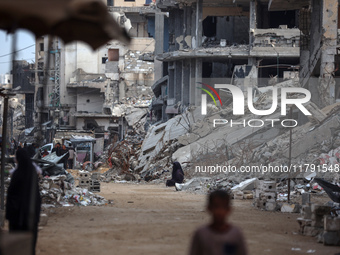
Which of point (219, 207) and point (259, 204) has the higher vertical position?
point (219, 207)

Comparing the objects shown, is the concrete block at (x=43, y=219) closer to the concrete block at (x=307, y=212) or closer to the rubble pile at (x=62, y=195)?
the rubble pile at (x=62, y=195)

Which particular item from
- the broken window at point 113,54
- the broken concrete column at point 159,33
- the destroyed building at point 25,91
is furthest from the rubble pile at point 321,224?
the destroyed building at point 25,91

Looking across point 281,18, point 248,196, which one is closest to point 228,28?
Result: point 281,18

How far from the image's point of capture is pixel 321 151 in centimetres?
2156

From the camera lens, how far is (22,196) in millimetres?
7582

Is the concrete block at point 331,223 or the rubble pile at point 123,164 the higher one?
the concrete block at point 331,223

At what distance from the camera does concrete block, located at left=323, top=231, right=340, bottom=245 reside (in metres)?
10.5

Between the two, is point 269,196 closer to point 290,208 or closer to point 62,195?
point 290,208

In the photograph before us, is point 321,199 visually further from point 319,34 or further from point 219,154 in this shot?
point 319,34

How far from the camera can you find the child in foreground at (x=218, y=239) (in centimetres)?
505

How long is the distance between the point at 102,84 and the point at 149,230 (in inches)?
2246

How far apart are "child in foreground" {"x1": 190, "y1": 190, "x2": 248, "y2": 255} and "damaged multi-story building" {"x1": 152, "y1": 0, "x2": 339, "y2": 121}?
1053 inches

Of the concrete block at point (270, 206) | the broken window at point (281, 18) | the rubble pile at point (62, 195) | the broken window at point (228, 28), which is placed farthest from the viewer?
the broken window at point (228, 28)

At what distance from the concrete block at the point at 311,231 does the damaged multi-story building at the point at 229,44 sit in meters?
20.4
